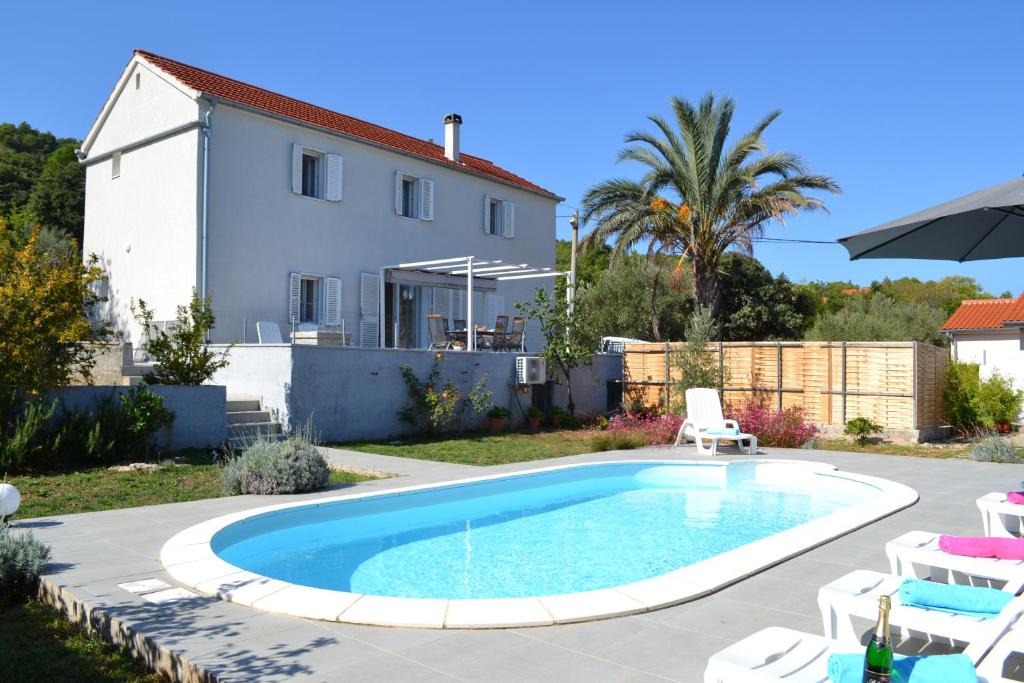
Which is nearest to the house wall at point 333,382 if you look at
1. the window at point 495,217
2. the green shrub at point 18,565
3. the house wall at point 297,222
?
the house wall at point 297,222

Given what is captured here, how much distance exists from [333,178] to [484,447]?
28.2 ft

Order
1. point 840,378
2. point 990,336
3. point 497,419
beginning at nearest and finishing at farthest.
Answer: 1. point 840,378
2. point 497,419
3. point 990,336

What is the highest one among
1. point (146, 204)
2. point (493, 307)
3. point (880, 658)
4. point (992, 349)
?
point (146, 204)

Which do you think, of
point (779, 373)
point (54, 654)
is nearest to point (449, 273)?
point (779, 373)

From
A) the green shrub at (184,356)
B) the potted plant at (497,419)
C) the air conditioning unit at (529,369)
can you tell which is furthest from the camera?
the air conditioning unit at (529,369)

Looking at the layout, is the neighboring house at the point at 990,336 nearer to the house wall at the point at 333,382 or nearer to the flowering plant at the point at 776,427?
the flowering plant at the point at 776,427

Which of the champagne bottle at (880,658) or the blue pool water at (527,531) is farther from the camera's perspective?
the blue pool water at (527,531)

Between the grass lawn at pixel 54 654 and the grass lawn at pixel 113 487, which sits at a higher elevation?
the grass lawn at pixel 113 487

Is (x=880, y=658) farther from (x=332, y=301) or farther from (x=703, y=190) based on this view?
(x=703, y=190)

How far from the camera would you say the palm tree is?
66.1ft

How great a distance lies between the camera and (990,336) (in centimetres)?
2703

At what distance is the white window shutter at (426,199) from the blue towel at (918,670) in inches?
776

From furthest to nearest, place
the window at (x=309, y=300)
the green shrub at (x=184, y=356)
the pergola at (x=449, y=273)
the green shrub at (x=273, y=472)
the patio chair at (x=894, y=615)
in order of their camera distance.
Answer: the pergola at (x=449, y=273) < the window at (x=309, y=300) < the green shrub at (x=184, y=356) < the green shrub at (x=273, y=472) < the patio chair at (x=894, y=615)

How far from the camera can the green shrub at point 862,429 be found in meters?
15.9
